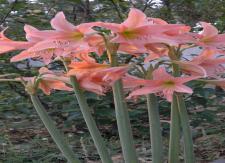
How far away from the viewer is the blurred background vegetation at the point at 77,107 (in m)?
2.54

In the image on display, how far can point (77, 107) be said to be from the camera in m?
2.64

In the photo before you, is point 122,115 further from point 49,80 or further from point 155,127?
point 49,80

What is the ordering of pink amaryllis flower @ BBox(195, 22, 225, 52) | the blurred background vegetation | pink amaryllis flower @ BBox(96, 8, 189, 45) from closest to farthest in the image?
pink amaryllis flower @ BBox(96, 8, 189, 45) < pink amaryllis flower @ BBox(195, 22, 225, 52) < the blurred background vegetation

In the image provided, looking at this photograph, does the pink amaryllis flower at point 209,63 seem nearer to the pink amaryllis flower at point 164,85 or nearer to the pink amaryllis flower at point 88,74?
the pink amaryllis flower at point 164,85

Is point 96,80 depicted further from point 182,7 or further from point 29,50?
point 182,7

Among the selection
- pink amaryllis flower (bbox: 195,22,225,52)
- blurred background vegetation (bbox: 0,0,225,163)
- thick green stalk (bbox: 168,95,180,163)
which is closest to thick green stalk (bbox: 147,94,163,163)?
thick green stalk (bbox: 168,95,180,163)

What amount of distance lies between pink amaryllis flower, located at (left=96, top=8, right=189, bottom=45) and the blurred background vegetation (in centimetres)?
144

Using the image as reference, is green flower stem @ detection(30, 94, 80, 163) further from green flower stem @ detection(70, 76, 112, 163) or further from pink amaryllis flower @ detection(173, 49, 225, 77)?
pink amaryllis flower @ detection(173, 49, 225, 77)

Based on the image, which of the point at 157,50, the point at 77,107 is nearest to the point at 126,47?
the point at 157,50

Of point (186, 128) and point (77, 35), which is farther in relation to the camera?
point (186, 128)

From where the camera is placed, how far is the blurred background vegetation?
8.35 ft

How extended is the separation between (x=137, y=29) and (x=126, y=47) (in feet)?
0.38

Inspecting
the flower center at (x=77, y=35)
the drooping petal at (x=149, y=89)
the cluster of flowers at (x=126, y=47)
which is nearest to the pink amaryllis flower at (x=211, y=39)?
the cluster of flowers at (x=126, y=47)

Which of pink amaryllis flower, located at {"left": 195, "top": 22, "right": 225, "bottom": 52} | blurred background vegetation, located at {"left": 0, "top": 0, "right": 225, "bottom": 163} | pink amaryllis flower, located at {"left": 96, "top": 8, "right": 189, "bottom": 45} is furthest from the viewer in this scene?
blurred background vegetation, located at {"left": 0, "top": 0, "right": 225, "bottom": 163}
